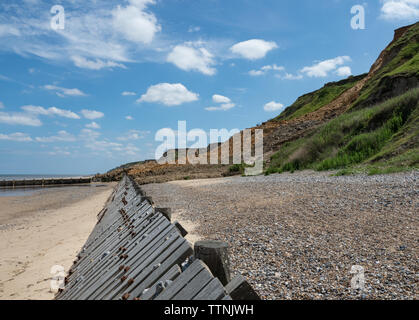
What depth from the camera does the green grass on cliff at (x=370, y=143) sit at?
13.6 metres

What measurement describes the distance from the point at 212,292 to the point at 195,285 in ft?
0.55

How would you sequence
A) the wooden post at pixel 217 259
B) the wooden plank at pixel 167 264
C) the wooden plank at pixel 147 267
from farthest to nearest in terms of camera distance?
the wooden plank at pixel 147 267 → the wooden plank at pixel 167 264 → the wooden post at pixel 217 259

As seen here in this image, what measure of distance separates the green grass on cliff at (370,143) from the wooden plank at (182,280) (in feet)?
40.0

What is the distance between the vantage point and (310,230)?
6.35 meters

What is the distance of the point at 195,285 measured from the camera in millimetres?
2020

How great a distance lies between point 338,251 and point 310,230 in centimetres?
123

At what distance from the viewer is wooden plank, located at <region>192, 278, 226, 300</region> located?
1.86 metres

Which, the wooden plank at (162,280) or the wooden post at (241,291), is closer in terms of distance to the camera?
the wooden post at (241,291)

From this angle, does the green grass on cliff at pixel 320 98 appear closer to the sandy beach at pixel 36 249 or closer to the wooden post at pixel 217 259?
the sandy beach at pixel 36 249

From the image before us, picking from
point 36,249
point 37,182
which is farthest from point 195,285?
point 37,182

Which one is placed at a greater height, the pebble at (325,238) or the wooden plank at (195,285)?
the wooden plank at (195,285)

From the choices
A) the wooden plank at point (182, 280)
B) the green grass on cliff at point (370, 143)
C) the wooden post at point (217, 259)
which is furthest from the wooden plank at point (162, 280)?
the green grass on cliff at point (370, 143)
